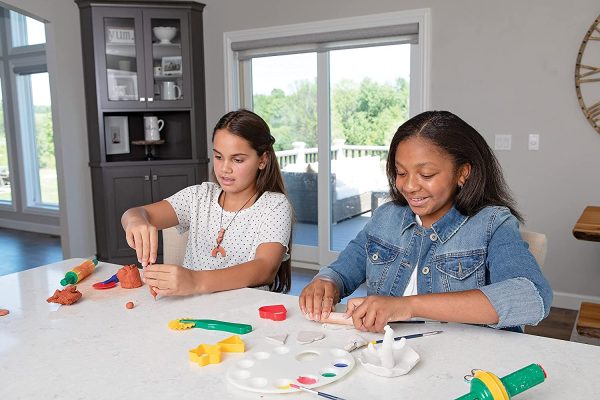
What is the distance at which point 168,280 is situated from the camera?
4.17ft

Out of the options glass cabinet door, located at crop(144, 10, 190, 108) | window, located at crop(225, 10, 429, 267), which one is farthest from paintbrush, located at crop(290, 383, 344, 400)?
glass cabinet door, located at crop(144, 10, 190, 108)

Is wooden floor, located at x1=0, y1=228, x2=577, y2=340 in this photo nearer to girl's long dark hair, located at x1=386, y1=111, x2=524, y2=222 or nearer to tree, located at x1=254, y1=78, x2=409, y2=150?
tree, located at x1=254, y1=78, x2=409, y2=150

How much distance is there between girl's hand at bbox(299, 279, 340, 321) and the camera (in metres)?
1.13

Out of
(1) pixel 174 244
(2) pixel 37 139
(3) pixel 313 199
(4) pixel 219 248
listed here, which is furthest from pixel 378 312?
(2) pixel 37 139

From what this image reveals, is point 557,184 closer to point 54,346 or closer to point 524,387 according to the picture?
point 524,387

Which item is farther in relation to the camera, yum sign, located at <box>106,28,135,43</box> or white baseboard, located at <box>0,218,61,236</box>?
white baseboard, located at <box>0,218,61,236</box>

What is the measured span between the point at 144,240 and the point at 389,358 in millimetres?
762

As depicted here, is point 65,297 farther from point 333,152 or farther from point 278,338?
point 333,152

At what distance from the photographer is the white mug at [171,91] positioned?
441 cm

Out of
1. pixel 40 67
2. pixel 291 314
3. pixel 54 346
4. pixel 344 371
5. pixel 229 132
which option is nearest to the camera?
pixel 344 371

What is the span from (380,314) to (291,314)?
8.8 inches

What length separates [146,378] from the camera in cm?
88

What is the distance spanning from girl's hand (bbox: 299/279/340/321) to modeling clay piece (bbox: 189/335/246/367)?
194mm

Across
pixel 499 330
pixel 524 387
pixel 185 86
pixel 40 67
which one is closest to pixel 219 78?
pixel 185 86
